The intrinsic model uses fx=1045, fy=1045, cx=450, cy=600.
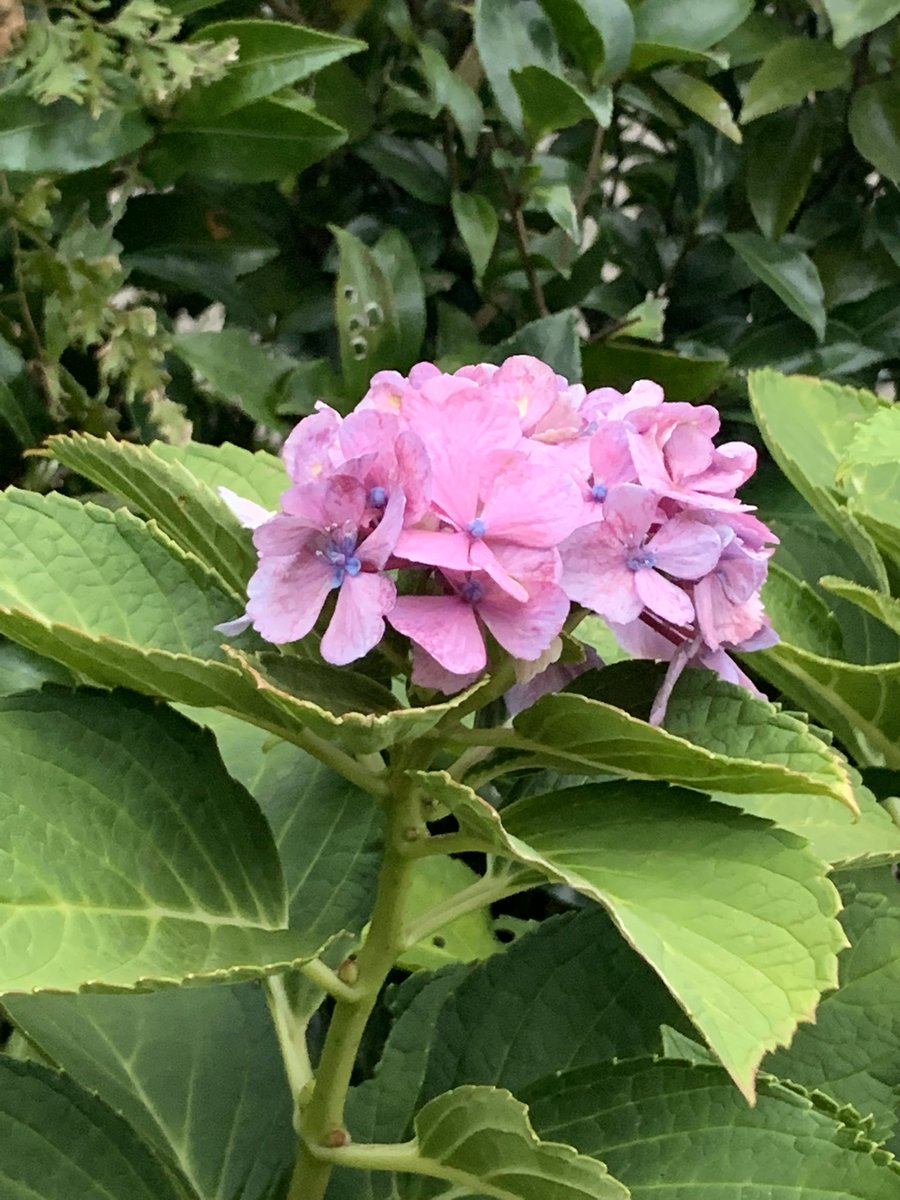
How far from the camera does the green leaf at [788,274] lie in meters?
0.90

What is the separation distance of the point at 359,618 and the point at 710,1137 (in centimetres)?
23

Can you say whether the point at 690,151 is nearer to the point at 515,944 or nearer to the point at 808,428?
the point at 808,428

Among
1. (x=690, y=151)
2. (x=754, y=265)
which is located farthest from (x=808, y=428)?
(x=690, y=151)

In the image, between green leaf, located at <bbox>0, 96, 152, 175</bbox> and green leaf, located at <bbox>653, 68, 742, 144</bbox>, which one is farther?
green leaf, located at <bbox>653, 68, 742, 144</bbox>

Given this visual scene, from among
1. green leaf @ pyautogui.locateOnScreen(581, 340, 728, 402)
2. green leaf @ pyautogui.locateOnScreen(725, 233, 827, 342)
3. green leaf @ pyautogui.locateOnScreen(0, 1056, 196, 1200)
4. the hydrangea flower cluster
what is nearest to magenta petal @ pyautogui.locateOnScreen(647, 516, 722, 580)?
the hydrangea flower cluster

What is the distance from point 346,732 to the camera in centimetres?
28

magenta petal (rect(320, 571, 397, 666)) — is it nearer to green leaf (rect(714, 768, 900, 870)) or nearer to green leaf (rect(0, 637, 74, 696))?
green leaf (rect(714, 768, 900, 870))

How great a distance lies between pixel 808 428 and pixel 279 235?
53 centimetres

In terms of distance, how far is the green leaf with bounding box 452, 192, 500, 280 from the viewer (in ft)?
2.68

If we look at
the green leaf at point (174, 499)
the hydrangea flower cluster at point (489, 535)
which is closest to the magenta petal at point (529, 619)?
the hydrangea flower cluster at point (489, 535)

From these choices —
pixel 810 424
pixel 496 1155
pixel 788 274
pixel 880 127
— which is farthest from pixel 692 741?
pixel 880 127

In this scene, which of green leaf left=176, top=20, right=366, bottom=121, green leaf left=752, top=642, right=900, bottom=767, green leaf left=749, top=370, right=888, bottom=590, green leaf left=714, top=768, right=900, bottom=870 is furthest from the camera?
green leaf left=176, top=20, right=366, bottom=121

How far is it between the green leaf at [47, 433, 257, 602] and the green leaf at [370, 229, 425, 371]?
1.48 ft

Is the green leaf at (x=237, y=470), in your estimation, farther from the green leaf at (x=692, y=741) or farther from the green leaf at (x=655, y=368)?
the green leaf at (x=655, y=368)
